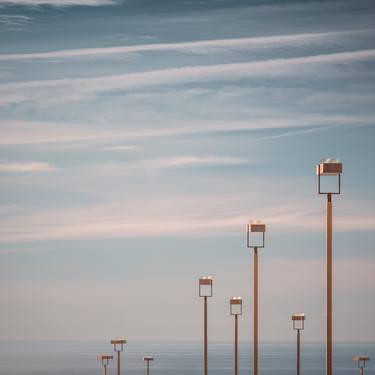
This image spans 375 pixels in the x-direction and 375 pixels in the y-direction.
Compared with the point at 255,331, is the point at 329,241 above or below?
above

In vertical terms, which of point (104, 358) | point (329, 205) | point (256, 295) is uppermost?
point (329, 205)

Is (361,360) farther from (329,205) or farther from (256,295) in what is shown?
(329,205)

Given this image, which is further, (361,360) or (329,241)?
(361,360)

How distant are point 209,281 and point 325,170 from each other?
19454 millimetres

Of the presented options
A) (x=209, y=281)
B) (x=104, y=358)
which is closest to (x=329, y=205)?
(x=209, y=281)

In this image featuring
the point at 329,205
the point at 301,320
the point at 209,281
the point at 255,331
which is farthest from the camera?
the point at 301,320

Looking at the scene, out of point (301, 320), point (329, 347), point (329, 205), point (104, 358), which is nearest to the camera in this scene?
point (329, 347)

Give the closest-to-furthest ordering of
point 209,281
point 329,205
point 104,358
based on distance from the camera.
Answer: point 329,205 < point 209,281 < point 104,358

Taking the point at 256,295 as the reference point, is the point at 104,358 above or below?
below

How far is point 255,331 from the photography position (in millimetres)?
31172

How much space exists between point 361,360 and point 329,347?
30397mm

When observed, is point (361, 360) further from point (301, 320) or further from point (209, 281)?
point (209, 281)

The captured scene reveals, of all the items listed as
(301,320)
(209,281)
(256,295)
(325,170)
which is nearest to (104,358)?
(301,320)

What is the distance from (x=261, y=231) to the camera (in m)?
31.8
